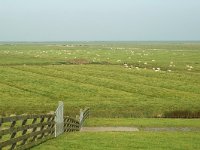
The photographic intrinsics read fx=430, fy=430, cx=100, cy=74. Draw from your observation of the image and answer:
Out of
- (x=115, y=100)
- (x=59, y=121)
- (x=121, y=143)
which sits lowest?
(x=115, y=100)

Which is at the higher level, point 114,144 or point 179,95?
point 114,144

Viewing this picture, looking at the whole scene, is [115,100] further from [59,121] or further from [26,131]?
[26,131]

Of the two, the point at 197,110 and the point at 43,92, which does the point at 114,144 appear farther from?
the point at 43,92

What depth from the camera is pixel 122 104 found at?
171 feet

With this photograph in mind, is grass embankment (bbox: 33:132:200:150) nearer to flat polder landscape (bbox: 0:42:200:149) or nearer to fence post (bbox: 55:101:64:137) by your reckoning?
flat polder landscape (bbox: 0:42:200:149)

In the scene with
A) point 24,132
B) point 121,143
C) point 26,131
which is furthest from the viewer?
point 121,143

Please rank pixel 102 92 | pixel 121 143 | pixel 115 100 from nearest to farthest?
pixel 121 143, pixel 115 100, pixel 102 92

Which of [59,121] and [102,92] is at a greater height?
[59,121]

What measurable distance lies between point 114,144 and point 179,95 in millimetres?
42994

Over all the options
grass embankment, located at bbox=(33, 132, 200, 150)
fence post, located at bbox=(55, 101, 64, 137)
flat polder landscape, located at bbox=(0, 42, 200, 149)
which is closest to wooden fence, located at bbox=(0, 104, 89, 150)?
fence post, located at bbox=(55, 101, 64, 137)

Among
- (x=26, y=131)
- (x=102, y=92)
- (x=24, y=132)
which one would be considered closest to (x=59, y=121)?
(x=26, y=131)

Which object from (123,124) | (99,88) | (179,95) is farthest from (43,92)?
(123,124)

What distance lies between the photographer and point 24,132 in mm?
17734

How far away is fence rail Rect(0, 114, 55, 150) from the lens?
15.7 m
